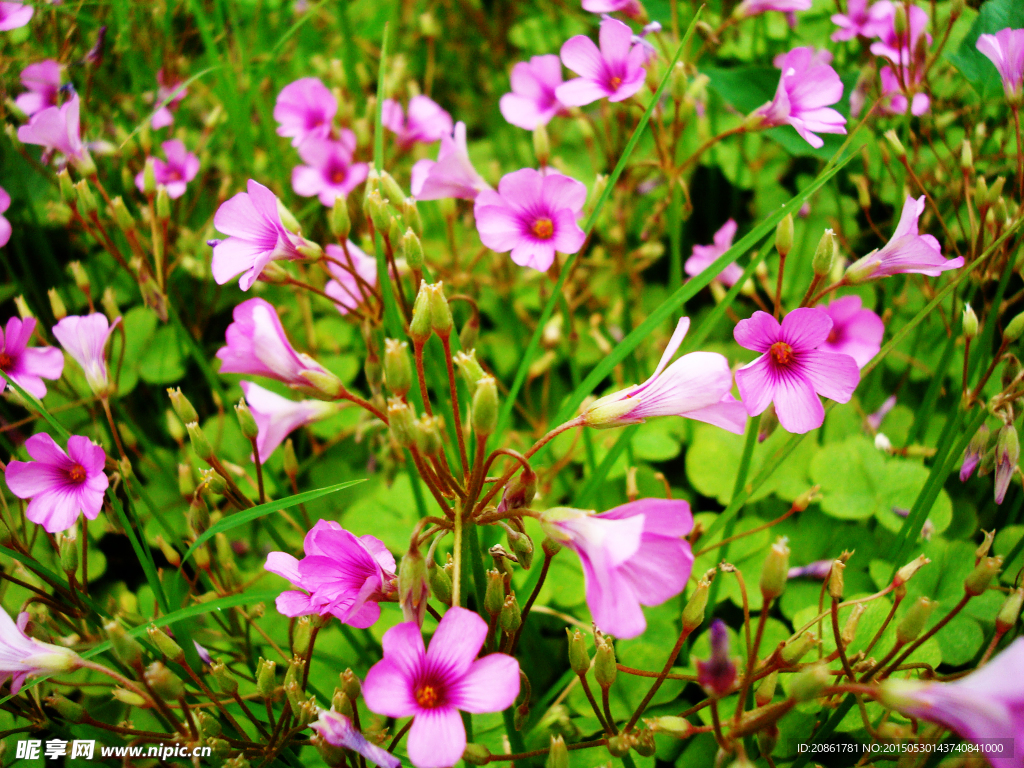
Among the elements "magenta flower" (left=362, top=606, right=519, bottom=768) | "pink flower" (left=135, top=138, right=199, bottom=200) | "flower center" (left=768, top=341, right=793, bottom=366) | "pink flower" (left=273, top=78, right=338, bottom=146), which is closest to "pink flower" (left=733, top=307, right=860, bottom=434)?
"flower center" (left=768, top=341, right=793, bottom=366)

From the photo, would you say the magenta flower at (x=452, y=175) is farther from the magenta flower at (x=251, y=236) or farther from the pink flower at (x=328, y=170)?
the pink flower at (x=328, y=170)

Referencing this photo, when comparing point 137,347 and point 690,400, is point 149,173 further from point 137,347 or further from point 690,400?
point 690,400

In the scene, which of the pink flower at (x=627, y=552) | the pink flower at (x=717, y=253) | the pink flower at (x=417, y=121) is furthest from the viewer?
the pink flower at (x=417, y=121)

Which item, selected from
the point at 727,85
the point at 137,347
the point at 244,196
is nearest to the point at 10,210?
the point at 137,347

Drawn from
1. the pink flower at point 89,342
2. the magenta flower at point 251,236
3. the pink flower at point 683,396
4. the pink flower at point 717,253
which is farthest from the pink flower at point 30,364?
the pink flower at point 717,253

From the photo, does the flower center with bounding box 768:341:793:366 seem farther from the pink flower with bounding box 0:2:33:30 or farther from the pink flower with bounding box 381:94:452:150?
the pink flower with bounding box 0:2:33:30

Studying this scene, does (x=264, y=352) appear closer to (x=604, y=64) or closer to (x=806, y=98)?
(x=604, y=64)

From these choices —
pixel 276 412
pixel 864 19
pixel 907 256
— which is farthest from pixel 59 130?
pixel 864 19
